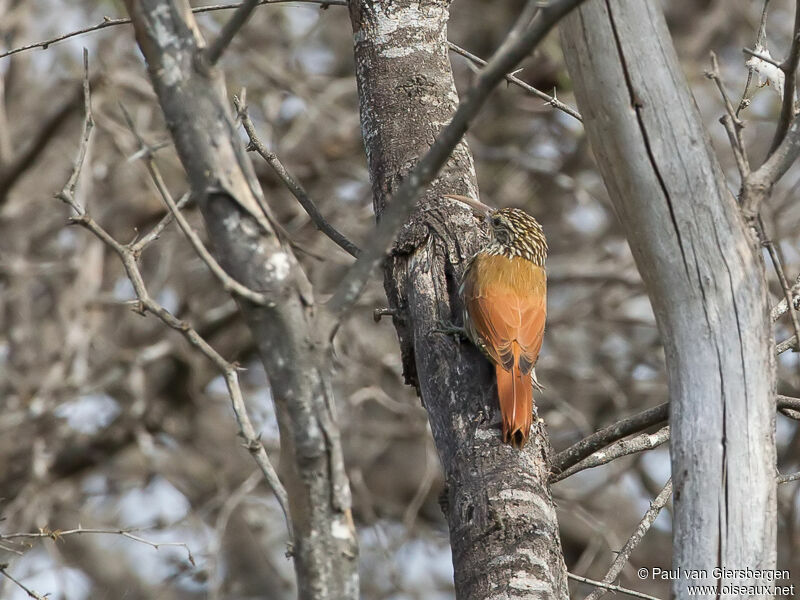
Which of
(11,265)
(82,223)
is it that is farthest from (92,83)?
(82,223)

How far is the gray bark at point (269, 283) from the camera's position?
1.68 m

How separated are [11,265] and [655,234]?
5.16m

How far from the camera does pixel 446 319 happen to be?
2.84 metres

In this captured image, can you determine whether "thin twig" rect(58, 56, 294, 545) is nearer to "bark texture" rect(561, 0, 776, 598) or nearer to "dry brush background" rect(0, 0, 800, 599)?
"bark texture" rect(561, 0, 776, 598)

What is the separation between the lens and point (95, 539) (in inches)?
305

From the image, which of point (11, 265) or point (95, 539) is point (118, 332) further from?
point (95, 539)

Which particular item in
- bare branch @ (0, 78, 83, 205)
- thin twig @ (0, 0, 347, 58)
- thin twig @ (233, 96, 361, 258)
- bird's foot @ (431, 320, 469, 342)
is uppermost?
bare branch @ (0, 78, 83, 205)

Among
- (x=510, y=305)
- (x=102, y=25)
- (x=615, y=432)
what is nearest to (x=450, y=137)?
(x=615, y=432)

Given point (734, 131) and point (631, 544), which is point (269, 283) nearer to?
point (734, 131)

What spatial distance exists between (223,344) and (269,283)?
Result: 5.16 meters

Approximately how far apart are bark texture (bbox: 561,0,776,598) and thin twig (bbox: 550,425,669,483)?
1.84ft

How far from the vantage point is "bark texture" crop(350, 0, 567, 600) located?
8.01 ft

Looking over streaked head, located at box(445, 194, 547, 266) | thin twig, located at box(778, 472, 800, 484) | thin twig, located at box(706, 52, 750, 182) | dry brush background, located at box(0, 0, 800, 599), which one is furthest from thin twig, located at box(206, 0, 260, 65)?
dry brush background, located at box(0, 0, 800, 599)

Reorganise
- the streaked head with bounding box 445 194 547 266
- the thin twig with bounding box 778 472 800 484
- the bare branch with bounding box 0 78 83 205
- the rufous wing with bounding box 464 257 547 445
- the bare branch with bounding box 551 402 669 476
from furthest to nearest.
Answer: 1. the bare branch with bounding box 0 78 83 205
2. the streaked head with bounding box 445 194 547 266
3. the rufous wing with bounding box 464 257 547 445
4. the thin twig with bounding box 778 472 800 484
5. the bare branch with bounding box 551 402 669 476
